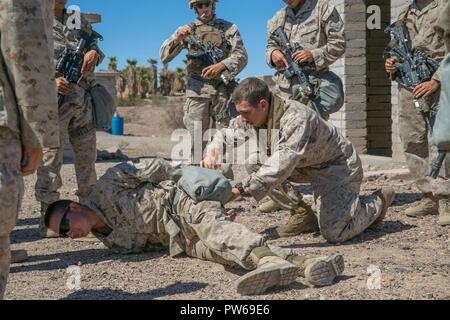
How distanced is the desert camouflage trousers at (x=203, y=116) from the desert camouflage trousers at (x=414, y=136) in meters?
1.94

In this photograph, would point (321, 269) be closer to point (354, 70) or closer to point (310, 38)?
point (310, 38)

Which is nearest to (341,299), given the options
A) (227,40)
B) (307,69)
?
(307,69)

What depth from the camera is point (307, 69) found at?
6484 mm

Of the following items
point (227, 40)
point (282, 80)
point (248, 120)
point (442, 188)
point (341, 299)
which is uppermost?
point (227, 40)

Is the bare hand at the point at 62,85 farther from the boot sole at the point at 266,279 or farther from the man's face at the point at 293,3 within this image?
the boot sole at the point at 266,279

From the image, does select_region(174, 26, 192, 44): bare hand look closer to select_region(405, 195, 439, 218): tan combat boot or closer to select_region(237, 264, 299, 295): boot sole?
select_region(405, 195, 439, 218): tan combat boot

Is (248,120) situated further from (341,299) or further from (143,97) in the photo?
(143,97)

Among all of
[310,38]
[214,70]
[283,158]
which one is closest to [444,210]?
[283,158]

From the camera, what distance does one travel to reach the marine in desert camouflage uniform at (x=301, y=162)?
4.77m

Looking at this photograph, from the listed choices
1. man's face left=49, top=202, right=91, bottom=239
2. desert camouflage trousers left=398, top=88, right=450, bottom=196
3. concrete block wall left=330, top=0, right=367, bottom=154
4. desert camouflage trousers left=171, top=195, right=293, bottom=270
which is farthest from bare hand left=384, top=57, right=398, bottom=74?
concrete block wall left=330, top=0, right=367, bottom=154
